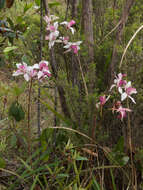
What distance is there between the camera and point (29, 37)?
5.36 ft

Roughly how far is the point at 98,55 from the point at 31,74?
46cm

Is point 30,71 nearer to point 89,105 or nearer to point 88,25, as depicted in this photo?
point 89,105

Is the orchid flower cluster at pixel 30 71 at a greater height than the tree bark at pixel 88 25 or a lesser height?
lesser

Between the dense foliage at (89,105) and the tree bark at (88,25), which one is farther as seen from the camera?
the tree bark at (88,25)

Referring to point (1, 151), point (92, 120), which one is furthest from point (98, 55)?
point (1, 151)

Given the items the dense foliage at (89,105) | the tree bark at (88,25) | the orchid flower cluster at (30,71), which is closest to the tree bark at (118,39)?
the dense foliage at (89,105)

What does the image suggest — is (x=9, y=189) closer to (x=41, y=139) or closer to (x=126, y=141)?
(x=41, y=139)

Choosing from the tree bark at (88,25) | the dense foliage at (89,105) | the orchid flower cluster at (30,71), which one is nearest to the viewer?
the orchid flower cluster at (30,71)

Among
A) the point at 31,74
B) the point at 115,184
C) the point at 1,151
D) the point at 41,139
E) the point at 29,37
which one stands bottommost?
the point at 115,184

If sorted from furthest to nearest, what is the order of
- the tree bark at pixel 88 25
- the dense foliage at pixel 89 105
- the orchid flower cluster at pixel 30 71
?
the tree bark at pixel 88 25 → the dense foliage at pixel 89 105 → the orchid flower cluster at pixel 30 71

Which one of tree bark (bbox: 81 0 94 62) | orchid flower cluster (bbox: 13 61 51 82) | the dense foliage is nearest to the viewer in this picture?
orchid flower cluster (bbox: 13 61 51 82)

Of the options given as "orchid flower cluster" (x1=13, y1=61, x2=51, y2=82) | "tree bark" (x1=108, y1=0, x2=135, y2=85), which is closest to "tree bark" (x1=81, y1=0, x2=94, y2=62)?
"tree bark" (x1=108, y1=0, x2=135, y2=85)

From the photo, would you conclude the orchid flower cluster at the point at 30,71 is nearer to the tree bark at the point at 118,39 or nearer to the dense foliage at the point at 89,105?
the dense foliage at the point at 89,105

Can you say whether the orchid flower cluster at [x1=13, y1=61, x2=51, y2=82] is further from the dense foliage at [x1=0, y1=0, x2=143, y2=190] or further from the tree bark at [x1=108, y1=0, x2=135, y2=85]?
the tree bark at [x1=108, y1=0, x2=135, y2=85]
